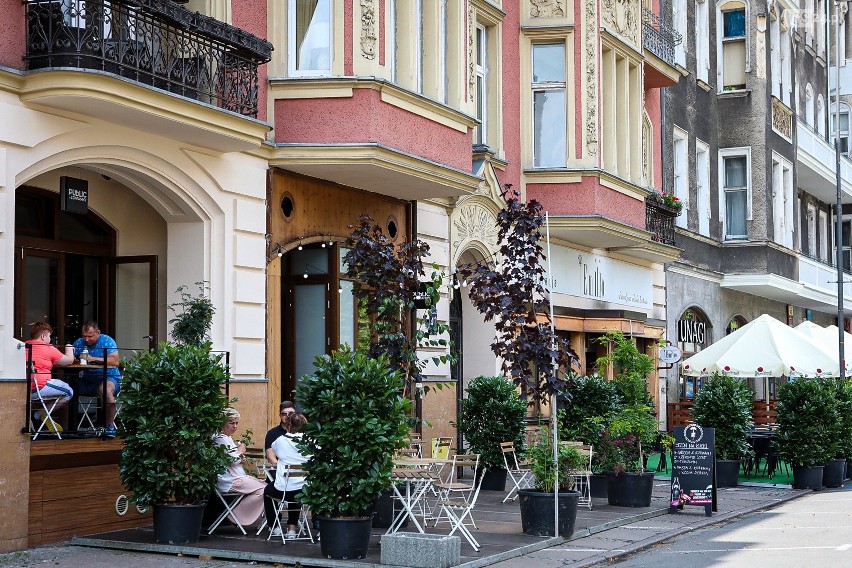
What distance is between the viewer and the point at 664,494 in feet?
63.8

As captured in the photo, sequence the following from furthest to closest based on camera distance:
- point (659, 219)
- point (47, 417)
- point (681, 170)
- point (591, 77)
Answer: point (681, 170), point (659, 219), point (591, 77), point (47, 417)

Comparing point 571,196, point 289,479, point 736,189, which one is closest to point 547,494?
point 289,479

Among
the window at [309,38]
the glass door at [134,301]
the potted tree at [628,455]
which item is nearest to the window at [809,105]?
the potted tree at [628,455]

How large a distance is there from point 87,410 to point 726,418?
35.9 ft

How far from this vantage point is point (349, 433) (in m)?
11.8

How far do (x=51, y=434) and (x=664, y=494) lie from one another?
9981 millimetres

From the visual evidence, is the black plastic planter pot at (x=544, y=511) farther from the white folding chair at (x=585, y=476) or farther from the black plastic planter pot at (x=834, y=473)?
the black plastic planter pot at (x=834, y=473)

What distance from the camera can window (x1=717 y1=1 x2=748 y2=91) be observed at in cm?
3347

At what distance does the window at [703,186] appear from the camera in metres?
32.1

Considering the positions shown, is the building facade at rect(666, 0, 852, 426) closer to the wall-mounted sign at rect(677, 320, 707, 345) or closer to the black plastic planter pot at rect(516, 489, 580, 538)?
the wall-mounted sign at rect(677, 320, 707, 345)

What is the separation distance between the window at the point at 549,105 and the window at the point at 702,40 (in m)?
9.39

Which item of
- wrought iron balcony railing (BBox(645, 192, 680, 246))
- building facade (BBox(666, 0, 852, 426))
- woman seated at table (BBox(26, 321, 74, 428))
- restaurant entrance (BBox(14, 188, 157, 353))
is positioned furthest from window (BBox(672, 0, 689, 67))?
woman seated at table (BBox(26, 321, 74, 428))

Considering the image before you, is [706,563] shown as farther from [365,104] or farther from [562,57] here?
[562,57]

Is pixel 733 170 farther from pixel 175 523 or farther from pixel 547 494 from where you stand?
pixel 175 523
